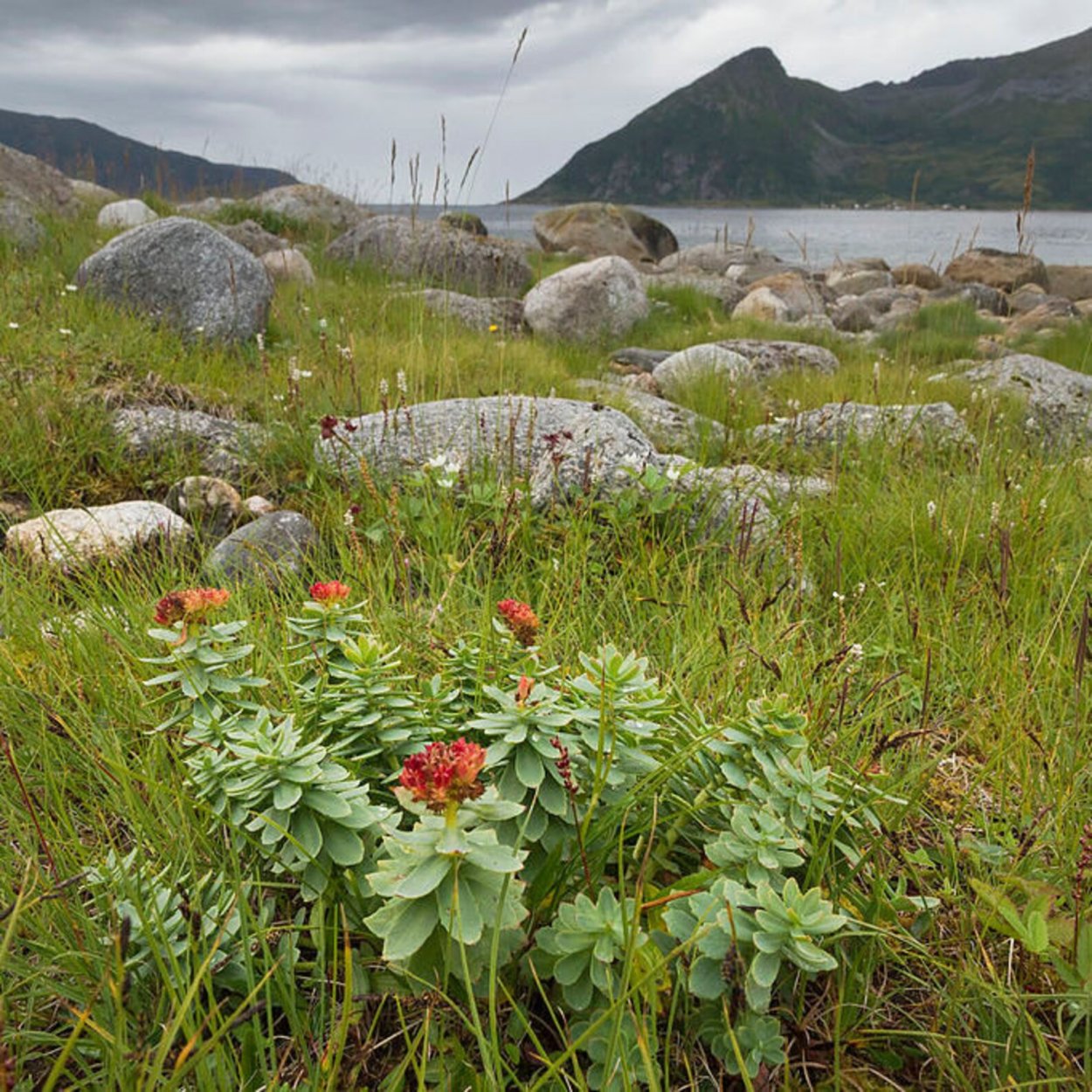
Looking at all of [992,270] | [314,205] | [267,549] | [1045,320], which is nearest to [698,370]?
[267,549]

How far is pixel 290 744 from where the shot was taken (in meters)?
1.23

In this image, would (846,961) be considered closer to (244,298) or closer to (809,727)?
(809,727)

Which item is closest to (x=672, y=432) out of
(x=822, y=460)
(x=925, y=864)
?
(x=822, y=460)

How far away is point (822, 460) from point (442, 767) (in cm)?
389

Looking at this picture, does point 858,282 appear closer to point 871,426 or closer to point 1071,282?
point 1071,282

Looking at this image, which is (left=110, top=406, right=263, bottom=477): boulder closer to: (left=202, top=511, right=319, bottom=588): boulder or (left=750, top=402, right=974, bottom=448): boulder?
(left=202, top=511, right=319, bottom=588): boulder

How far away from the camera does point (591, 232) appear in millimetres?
20375

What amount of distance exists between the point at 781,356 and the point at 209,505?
20.6 ft

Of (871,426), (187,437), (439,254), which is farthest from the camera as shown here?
(439,254)

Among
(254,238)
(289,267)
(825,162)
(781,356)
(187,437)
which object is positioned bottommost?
(781,356)

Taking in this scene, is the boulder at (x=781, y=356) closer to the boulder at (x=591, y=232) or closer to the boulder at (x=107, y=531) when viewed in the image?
the boulder at (x=107, y=531)

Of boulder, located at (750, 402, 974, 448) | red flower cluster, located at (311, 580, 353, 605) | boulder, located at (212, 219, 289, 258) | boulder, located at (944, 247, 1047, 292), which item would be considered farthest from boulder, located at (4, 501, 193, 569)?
boulder, located at (944, 247, 1047, 292)

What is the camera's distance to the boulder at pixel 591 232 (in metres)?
20.2

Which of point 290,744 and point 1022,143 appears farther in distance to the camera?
point 1022,143
